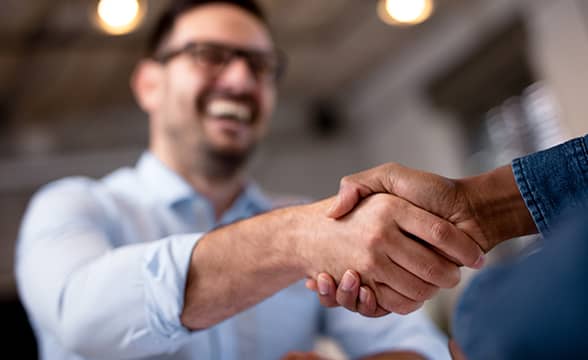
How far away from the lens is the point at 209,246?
97cm

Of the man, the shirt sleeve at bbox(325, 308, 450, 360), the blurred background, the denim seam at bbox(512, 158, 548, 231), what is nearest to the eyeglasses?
the man

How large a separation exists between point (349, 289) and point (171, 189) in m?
0.71

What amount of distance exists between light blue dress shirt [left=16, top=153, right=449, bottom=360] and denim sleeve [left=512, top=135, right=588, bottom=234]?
20 cm

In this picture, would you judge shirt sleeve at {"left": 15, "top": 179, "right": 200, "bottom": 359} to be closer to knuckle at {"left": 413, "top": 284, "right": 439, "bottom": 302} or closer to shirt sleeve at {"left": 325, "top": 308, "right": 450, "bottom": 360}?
knuckle at {"left": 413, "top": 284, "right": 439, "bottom": 302}

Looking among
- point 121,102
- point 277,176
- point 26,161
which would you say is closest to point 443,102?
point 277,176

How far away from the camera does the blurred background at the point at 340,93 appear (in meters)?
3.78

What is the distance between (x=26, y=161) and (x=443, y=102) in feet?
9.32

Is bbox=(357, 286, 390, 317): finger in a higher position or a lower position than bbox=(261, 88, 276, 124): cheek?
lower

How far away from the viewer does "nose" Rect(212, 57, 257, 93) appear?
5.49ft

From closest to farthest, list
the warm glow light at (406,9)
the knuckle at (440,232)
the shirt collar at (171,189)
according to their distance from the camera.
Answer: the knuckle at (440,232)
the shirt collar at (171,189)
the warm glow light at (406,9)

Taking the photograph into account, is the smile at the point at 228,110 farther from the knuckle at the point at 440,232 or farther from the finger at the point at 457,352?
the finger at the point at 457,352

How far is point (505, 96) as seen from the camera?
4141 millimetres

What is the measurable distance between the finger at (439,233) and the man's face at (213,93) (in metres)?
0.81

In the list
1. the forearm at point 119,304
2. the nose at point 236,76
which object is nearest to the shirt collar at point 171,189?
the nose at point 236,76
